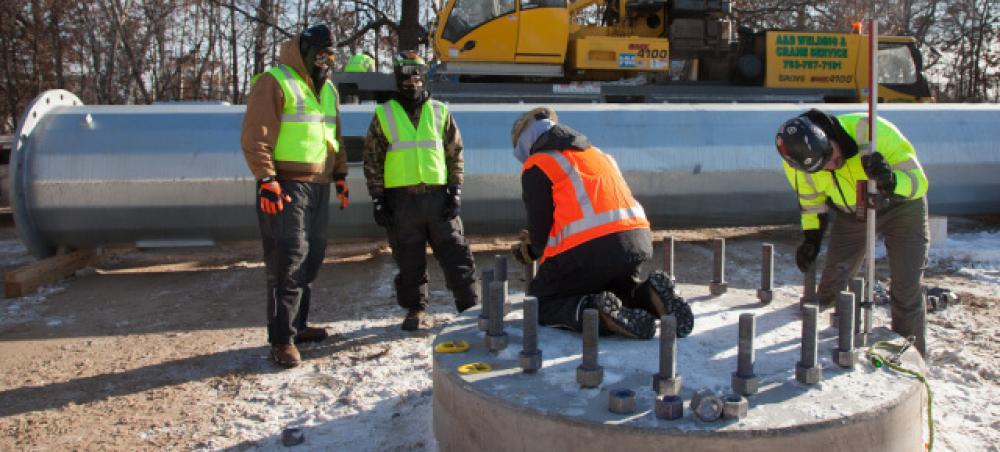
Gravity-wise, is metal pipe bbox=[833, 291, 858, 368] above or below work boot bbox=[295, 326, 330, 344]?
above

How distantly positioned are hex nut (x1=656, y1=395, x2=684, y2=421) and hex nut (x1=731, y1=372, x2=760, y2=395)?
29 centimetres

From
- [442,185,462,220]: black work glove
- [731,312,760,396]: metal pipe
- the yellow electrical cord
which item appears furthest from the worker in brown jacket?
the yellow electrical cord

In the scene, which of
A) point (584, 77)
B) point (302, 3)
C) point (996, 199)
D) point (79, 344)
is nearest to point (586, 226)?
point (79, 344)

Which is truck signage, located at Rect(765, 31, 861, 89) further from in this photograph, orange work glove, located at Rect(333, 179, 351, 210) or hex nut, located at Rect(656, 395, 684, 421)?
hex nut, located at Rect(656, 395, 684, 421)

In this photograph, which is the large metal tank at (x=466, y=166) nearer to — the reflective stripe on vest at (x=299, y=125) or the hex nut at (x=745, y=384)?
the reflective stripe on vest at (x=299, y=125)

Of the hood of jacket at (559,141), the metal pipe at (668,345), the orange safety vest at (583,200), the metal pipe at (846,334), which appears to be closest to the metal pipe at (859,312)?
the metal pipe at (846,334)

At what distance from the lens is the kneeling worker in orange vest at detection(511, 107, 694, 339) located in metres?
3.45

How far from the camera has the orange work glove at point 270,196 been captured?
164 inches

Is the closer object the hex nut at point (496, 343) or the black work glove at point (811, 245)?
the hex nut at point (496, 343)

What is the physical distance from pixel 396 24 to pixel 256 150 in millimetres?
15054

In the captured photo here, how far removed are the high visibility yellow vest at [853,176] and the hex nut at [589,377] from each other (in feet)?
6.35

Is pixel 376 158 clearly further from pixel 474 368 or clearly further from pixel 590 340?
pixel 590 340

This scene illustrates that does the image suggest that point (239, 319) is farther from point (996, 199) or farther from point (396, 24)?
point (396, 24)

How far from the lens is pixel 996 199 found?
25.5ft
